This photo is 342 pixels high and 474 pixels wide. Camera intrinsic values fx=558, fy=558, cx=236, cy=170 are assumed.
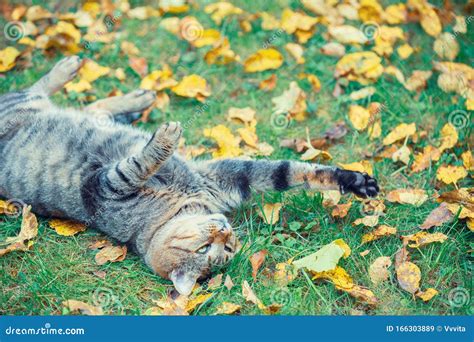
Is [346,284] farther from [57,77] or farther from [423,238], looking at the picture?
[57,77]

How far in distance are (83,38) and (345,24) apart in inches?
92.8

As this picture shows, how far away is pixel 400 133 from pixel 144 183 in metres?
1.88

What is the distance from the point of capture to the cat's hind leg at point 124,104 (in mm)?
4344

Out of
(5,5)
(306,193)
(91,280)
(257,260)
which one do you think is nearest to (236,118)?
(306,193)

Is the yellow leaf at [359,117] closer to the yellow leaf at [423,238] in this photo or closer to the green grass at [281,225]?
the green grass at [281,225]

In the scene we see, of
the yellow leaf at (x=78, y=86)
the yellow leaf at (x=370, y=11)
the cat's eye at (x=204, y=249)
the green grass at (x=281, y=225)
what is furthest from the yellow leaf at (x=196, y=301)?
the yellow leaf at (x=370, y=11)

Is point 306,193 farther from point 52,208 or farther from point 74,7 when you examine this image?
point 74,7

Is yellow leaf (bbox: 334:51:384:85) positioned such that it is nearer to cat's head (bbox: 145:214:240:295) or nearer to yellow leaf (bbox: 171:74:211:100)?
yellow leaf (bbox: 171:74:211:100)

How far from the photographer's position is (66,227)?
3578 mm

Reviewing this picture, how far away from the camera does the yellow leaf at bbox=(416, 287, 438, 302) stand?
299 centimetres

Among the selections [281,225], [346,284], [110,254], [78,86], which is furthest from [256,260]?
[78,86]

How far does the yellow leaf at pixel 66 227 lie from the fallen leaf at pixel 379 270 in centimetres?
181

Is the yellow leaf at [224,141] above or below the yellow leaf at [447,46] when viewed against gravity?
below

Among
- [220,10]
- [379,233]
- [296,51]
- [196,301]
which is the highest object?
[220,10]
